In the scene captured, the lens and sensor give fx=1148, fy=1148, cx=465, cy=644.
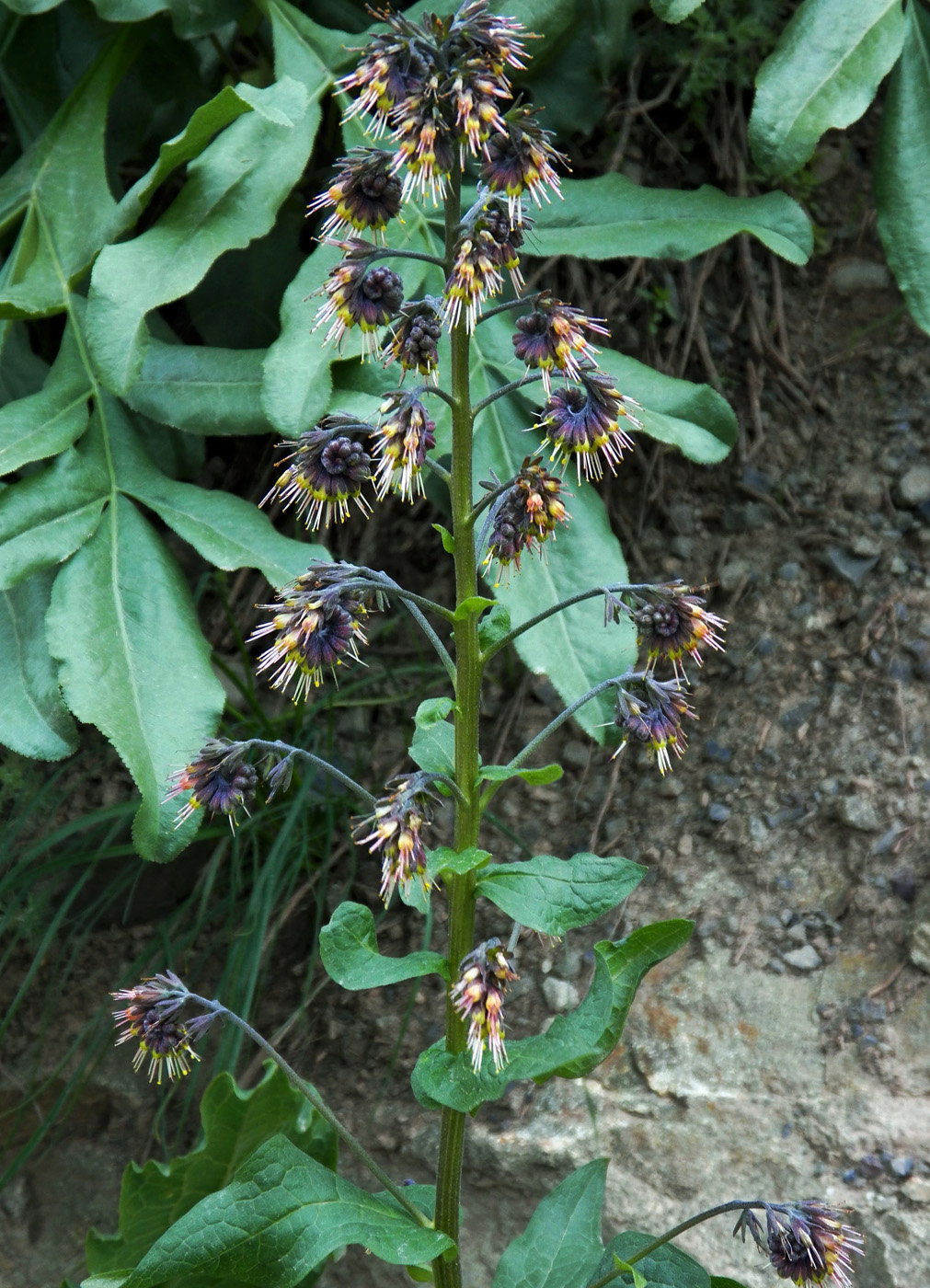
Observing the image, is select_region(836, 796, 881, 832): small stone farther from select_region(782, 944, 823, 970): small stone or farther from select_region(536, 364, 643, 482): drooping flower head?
select_region(536, 364, 643, 482): drooping flower head

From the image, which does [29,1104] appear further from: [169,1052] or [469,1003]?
[469,1003]

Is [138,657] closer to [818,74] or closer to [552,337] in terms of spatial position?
[552,337]

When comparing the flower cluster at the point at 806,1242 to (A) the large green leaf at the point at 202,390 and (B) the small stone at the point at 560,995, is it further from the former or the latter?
(A) the large green leaf at the point at 202,390

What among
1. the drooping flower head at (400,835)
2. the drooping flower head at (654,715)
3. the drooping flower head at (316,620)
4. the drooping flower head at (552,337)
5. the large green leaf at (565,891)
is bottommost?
the large green leaf at (565,891)

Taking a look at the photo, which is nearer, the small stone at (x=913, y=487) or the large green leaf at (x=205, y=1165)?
the large green leaf at (x=205, y=1165)

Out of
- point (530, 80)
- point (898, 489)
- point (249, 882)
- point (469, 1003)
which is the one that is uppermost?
point (530, 80)

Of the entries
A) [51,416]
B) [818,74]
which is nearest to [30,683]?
[51,416]

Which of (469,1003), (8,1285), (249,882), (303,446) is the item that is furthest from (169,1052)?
(8,1285)

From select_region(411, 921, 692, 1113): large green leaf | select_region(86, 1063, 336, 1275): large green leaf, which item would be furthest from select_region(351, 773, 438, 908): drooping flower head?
select_region(86, 1063, 336, 1275): large green leaf

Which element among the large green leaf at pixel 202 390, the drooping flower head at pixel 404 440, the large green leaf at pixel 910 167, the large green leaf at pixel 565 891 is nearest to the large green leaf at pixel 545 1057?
the large green leaf at pixel 565 891
